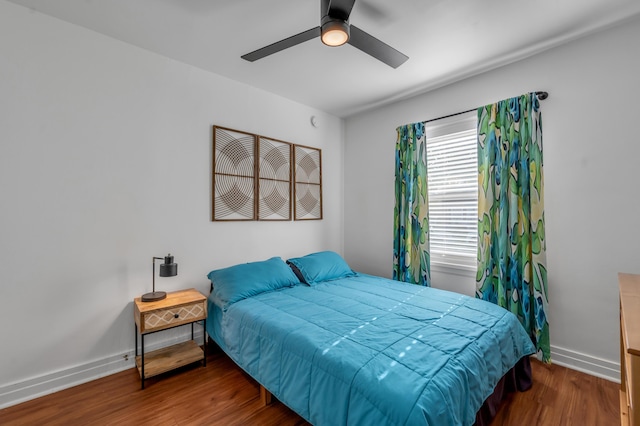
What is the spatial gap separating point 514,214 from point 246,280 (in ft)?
8.03

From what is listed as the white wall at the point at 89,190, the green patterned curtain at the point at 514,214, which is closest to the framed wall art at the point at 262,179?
the white wall at the point at 89,190

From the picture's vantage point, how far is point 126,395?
2.02 metres

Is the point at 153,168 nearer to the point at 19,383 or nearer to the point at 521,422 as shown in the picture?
the point at 19,383

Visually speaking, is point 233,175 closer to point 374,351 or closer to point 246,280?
point 246,280

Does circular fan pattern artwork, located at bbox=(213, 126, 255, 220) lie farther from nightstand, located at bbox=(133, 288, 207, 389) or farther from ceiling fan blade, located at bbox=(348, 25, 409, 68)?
ceiling fan blade, located at bbox=(348, 25, 409, 68)

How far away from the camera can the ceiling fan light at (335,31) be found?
1.61 m

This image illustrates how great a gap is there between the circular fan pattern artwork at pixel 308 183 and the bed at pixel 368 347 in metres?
1.08

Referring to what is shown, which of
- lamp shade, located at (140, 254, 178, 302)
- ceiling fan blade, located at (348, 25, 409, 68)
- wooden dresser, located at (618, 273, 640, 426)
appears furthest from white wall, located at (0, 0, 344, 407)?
wooden dresser, located at (618, 273, 640, 426)

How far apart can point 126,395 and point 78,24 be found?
9.08ft

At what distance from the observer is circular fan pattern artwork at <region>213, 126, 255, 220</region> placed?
289cm

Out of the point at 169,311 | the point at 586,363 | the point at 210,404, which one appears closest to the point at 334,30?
the point at 169,311

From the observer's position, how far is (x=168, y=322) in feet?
7.32

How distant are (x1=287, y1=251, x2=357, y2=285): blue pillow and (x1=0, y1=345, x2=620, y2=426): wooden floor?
1081 mm

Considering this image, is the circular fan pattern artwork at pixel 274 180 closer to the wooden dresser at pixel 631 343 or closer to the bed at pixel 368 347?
the bed at pixel 368 347
